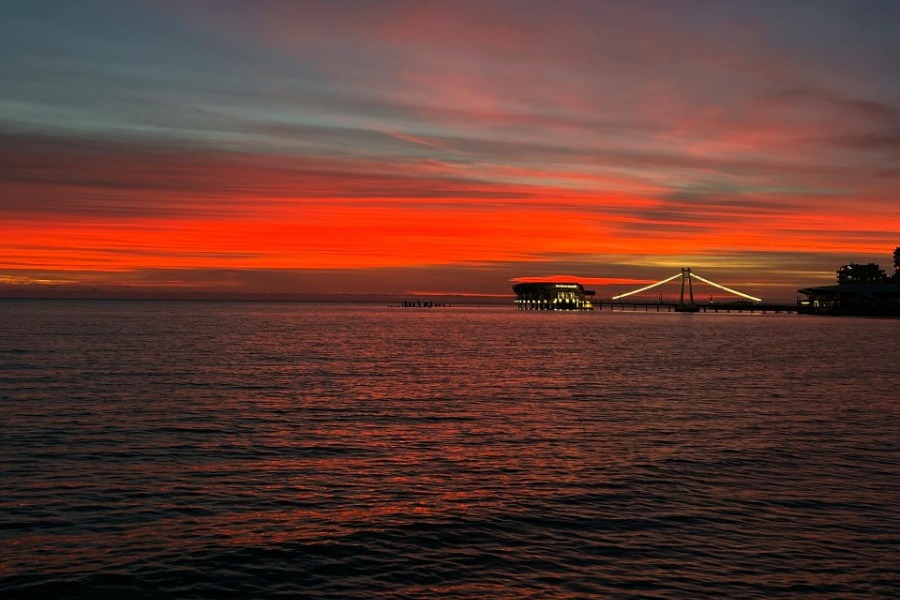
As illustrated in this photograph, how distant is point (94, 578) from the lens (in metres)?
16.9

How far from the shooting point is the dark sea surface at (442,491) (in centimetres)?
1744

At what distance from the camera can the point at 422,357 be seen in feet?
279

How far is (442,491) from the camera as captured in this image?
81.8ft

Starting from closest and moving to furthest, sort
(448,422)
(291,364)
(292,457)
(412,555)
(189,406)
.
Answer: (412,555)
(292,457)
(448,422)
(189,406)
(291,364)

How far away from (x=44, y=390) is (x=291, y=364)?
2636cm

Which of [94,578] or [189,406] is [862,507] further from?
[189,406]

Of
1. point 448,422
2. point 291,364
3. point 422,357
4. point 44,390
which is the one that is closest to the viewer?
point 448,422

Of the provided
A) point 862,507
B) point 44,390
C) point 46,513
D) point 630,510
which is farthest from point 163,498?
point 44,390

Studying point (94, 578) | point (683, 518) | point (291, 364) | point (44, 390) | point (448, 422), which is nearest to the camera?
point (94, 578)

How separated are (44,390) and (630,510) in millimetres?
39303

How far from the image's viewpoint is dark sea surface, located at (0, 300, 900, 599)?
17438 mm

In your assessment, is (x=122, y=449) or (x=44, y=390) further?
(x=44, y=390)

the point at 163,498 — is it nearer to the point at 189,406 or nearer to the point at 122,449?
the point at 122,449

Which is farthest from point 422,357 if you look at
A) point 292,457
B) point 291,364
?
point 292,457
